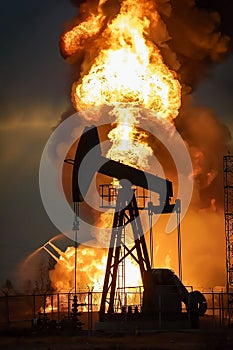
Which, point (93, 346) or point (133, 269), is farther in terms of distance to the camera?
point (133, 269)

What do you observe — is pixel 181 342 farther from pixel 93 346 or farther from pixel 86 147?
pixel 86 147

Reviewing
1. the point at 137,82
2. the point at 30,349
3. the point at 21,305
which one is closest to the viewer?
the point at 30,349

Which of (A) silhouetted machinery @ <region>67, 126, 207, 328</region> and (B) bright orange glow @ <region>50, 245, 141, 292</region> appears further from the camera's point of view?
(B) bright orange glow @ <region>50, 245, 141, 292</region>

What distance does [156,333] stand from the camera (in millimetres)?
41406

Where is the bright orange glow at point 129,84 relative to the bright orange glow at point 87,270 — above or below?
above

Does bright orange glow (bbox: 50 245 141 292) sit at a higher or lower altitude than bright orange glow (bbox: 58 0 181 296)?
lower

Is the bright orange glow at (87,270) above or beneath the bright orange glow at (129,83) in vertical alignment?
beneath

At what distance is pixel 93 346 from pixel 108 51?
33.7 meters

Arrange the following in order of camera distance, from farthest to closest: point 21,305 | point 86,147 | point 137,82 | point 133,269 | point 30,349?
point 21,305
point 133,269
point 137,82
point 86,147
point 30,349

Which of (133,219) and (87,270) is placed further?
(87,270)

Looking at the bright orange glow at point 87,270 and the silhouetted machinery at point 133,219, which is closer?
the silhouetted machinery at point 133,219

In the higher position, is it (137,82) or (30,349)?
(137,82)

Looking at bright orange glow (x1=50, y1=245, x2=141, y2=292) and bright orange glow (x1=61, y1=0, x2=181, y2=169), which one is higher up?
bright orange glow (x1=61, y1=0, x2=181, y2=169)

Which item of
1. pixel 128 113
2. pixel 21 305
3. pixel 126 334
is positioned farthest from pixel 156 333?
pixel 21 305
